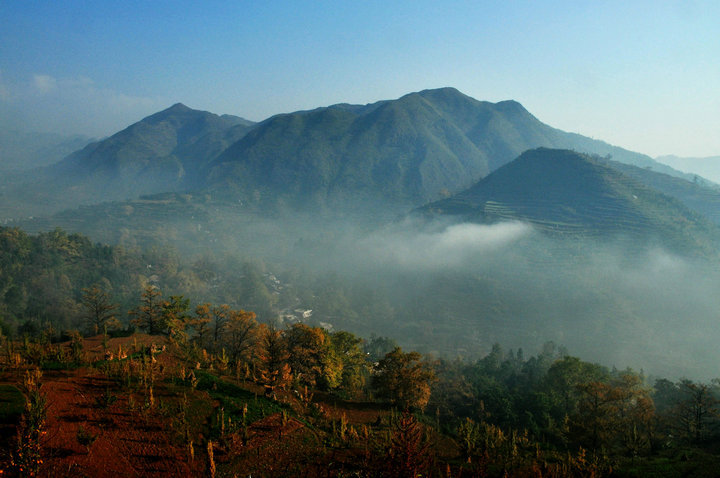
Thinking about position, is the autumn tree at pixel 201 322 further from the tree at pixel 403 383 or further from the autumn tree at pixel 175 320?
the tree at pixel 403 383

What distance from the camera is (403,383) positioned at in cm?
3419

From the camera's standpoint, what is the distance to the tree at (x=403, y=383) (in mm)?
33781

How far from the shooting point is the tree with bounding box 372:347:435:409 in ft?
111

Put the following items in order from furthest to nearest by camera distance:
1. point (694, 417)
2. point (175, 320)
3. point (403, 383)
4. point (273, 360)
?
1. point (175, 320)
2. point (694, 417)
3. point (403, 383)
4. point (273, 360)

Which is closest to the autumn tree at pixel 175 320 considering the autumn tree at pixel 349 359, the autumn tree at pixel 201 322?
the autumn tree at pixel 201 322

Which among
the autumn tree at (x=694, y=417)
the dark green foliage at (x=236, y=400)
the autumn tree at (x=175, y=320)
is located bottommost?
the autumn tree at (x=694, y=417)

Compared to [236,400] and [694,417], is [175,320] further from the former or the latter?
[694,417]

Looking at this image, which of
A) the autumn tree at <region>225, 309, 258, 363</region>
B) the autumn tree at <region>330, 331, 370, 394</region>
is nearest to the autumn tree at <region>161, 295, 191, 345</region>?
the autumn tree at <region>225, 309, 258, 363</region>

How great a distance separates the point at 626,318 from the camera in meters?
148

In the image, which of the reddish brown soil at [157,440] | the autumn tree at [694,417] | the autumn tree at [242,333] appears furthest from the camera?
the autumn tree at [242,333]

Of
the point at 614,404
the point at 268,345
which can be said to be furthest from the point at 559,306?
the point at 268,345

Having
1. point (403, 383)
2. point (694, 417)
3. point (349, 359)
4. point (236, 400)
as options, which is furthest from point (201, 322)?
point (694, 417)

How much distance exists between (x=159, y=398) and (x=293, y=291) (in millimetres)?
156018

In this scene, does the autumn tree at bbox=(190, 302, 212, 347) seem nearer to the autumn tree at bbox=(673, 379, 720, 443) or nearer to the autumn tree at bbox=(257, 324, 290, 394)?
the autumn tree at bbox=(257, 324, 290, 394)
